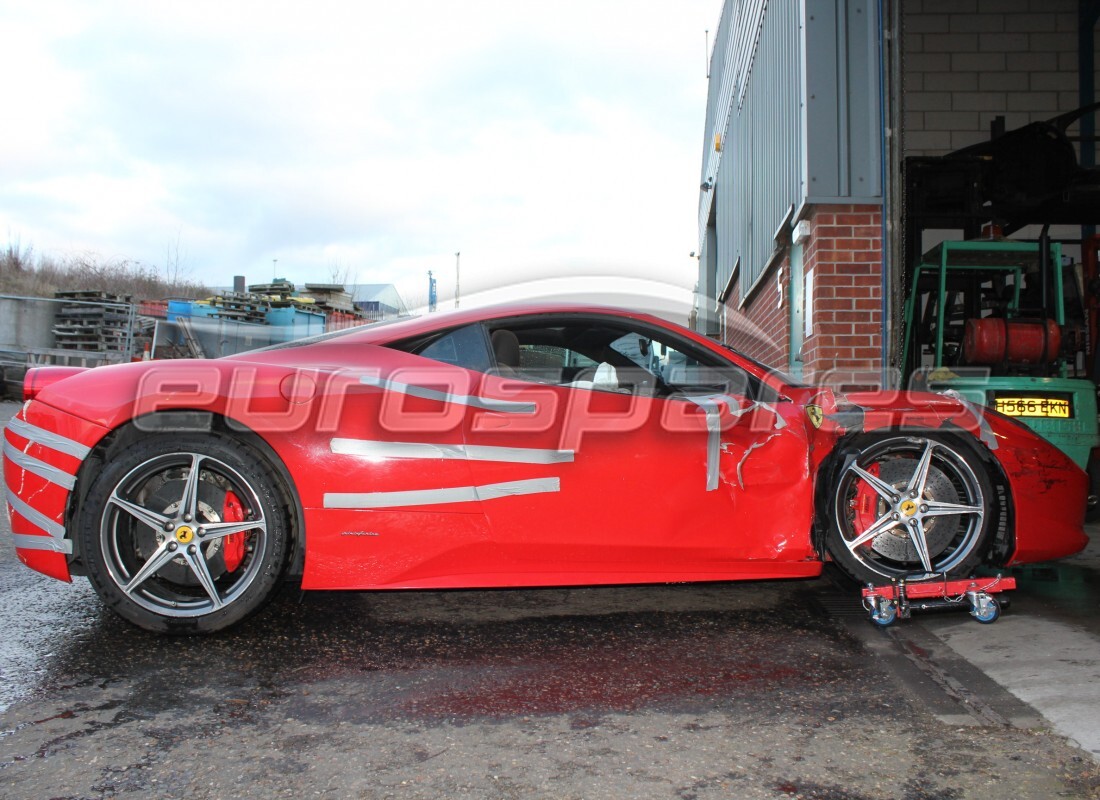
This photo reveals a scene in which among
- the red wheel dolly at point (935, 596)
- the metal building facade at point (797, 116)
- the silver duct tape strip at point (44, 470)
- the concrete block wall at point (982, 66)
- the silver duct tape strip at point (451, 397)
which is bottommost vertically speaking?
the red wheel dolly at point (935, 596)

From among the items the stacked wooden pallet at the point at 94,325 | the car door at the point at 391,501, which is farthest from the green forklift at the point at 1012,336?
the stacked wooden pallet at the point at 94,325

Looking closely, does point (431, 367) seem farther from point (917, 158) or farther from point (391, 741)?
point (917, 158)

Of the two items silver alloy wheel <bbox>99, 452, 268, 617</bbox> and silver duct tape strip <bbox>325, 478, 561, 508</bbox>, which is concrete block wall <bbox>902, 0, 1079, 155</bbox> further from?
silver alloy wheel <bbox>99, 452, 268, 617</bbox>

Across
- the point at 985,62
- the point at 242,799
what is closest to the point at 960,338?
the point at 985,62

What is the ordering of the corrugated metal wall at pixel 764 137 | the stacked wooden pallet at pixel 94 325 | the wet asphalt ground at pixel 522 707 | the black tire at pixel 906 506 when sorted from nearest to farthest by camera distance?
1. the wet asphalt ground at pixel 522 707
2. the black tire at pixel 906 506
3. the corrugated metal wall at pixel 764 137
4. the stacked wooden pallet at pixel 94 325

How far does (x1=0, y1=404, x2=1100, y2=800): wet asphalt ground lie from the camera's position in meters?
2.13

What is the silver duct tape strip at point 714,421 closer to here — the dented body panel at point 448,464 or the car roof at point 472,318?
the dented body panel at point 448,464

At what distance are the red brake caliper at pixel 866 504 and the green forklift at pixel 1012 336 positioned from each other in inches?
58.3

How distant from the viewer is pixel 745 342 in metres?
9.84

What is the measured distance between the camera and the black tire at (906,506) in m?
3.67

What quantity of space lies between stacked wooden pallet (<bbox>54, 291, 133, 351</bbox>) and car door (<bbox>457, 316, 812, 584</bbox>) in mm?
17107

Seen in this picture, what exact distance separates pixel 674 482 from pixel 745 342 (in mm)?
6712

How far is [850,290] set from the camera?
659 centimetres

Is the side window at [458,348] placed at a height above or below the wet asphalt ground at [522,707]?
above
